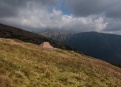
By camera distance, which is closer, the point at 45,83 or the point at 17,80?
the point at 17,80

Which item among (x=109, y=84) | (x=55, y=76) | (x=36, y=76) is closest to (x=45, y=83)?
(x=36, y=76)

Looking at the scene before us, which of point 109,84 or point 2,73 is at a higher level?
point 2,73

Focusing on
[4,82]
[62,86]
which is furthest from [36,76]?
[4,82]

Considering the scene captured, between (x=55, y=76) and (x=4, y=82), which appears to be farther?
(x=55, y=76)

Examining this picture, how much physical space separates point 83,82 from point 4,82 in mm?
10397

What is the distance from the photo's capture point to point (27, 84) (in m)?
18.9

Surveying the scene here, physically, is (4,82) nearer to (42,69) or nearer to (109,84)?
(42,69)

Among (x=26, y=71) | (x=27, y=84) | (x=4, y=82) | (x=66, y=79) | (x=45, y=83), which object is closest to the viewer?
(x=4, y=82)

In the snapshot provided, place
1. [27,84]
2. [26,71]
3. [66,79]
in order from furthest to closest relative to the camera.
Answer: [66,79], [26,71], [27,84]

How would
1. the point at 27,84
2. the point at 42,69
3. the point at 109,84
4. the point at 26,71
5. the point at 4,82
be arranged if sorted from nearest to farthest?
the point at 4,82, the point at 27,84, the point at 26,71, the point at 42,69, the point at 109,84

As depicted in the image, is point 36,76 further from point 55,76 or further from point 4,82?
point 4,82

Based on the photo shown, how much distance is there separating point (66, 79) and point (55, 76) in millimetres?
1332

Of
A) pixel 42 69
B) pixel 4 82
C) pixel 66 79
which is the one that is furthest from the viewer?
pixel 42 69

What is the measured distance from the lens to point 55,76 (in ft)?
78.9
